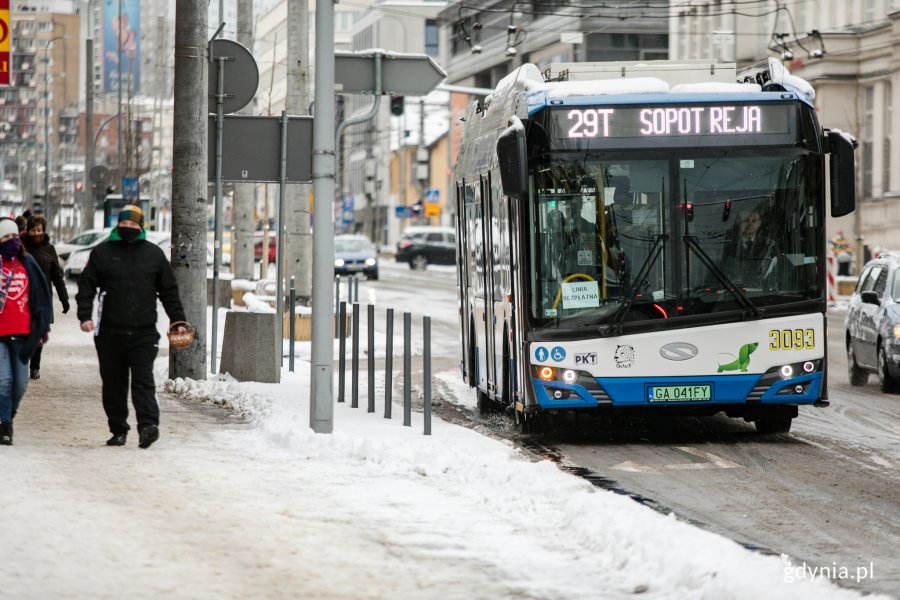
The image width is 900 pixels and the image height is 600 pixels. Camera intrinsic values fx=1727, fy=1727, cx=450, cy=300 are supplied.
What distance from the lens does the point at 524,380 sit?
537 inches

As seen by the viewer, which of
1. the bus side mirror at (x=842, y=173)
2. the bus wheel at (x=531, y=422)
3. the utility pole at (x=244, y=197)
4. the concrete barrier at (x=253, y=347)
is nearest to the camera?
the bus side mirror at (x=842, y=173)

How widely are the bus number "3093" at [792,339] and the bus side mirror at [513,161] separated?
7.47ft

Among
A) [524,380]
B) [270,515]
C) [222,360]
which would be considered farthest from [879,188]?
[270,515]

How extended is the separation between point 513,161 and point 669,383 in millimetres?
2140

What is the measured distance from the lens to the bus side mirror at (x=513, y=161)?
42.5ft

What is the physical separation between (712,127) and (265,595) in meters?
7.53

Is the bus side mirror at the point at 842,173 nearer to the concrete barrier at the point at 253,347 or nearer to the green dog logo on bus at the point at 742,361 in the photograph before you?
the green dog logo on bus at the point at 742,361

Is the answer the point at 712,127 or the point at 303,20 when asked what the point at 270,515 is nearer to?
the point at 712,127

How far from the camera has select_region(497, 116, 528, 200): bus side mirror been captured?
12945 mm

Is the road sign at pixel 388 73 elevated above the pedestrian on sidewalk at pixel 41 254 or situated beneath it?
elevated above

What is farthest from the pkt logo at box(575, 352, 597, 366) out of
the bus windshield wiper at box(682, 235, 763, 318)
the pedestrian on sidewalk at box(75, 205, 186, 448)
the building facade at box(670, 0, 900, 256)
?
the building facade at box(670, 0, 900, 256)

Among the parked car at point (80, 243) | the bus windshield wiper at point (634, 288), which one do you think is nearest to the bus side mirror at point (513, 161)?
the bus windshield wiper at point (634, 288)

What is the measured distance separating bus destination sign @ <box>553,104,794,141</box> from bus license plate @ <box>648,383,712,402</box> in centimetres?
198

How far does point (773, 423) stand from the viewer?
47.5 feet
